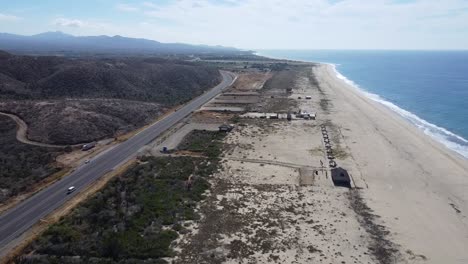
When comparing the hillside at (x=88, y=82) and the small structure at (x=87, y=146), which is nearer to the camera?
the small structure at (x=87, y=146)

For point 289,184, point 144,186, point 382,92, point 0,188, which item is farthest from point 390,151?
point 382,92

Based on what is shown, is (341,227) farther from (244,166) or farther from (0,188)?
(0,188)

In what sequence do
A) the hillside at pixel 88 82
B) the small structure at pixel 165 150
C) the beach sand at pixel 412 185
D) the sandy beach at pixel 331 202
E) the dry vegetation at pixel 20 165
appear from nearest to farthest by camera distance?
the sandy beach at pixel 331 202
the beach sand at pixel 412 185
the dry vegetation at pixel 20 165
the small structure at pixel 165 150
the hillside at pixel 88 82

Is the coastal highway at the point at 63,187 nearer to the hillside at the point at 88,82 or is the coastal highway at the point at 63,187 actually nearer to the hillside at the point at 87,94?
the hillside at the point at 87,94

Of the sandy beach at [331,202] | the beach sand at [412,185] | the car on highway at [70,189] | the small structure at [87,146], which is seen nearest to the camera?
the sandy beach at [331,202]

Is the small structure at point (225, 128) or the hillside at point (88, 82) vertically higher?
the hillside at point (88, 82)

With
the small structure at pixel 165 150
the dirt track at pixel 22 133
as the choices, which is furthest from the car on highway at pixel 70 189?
the dirt track at pixel 22 133

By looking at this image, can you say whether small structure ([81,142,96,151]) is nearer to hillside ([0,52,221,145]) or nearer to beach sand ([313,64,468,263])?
hillside ([0,52,221,145])
